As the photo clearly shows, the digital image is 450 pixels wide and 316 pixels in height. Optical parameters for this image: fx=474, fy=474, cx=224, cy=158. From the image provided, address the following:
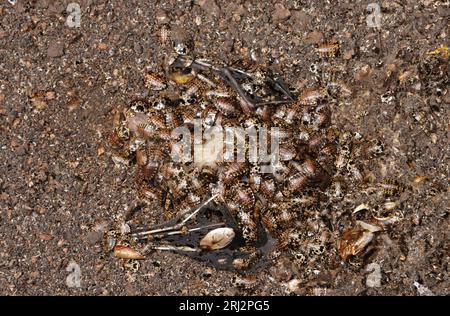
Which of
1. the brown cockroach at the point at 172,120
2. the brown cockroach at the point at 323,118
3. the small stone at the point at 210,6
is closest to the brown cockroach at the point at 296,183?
the brown cockroach at the point at 323,118

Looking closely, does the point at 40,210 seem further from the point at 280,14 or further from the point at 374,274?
the point at 374,274

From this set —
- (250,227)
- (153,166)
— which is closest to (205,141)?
(153,166)

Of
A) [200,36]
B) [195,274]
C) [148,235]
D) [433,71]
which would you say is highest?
[200,36]

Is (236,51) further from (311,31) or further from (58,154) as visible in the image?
(58,154)

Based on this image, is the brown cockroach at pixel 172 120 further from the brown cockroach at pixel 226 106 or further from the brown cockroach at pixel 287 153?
the brown cockroach at pixel 287 153

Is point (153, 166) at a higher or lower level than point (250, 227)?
higher

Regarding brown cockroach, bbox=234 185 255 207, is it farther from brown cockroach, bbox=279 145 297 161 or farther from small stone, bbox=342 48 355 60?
small stone, bbox=342 48 355 60
